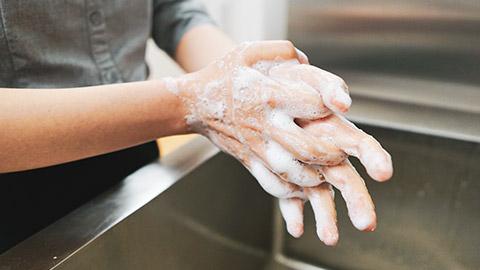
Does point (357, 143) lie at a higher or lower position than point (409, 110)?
higher

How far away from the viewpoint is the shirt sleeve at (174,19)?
637 mm

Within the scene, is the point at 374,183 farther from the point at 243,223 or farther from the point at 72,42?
the point at 72,42

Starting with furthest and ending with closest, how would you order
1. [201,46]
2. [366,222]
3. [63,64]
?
1. [201,46]
2. [63,64]
3. [366,222]

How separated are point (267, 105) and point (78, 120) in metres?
0.18

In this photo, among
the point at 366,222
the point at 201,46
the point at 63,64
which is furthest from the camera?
the point at 201,46

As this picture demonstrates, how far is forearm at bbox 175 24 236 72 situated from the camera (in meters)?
0.59

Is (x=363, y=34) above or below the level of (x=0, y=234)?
above

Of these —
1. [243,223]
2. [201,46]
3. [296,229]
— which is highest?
[201,46]

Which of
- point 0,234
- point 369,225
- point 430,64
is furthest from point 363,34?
point 0,234

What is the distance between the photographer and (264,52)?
0.43 metres

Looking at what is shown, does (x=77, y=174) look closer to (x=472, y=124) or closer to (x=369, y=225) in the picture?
(x=369, y=225)

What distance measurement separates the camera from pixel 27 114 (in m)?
0.37

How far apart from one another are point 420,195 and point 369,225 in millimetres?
349

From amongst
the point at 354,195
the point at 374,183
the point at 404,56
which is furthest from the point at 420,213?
the point at 354,195
